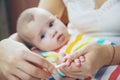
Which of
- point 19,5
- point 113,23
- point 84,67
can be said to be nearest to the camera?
point 84,67

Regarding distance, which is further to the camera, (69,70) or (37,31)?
(37,31)

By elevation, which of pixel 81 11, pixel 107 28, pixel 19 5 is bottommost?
pixel 107 28

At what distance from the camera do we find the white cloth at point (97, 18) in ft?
2.97

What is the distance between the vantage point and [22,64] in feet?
2.37

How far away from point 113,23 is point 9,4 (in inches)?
47.8

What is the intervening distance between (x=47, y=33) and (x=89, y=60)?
0.90ft

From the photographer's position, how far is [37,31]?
0.93m

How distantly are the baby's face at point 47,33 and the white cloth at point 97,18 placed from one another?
0.09m

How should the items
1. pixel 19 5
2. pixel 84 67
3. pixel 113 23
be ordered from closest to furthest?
pixel 84 67 < pixel 113 23 < pixel 19 5

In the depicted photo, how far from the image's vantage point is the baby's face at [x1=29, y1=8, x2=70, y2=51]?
0.91 m

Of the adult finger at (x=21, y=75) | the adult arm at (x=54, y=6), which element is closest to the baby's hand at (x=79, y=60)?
the adult finger at (x=21, y=75)

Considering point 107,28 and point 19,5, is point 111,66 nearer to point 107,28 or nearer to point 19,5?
point 107,28

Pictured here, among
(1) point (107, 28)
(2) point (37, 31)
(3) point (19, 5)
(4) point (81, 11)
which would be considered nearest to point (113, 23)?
(1) point (107, 28)

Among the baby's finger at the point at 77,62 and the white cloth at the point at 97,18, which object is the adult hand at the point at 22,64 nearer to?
the baby's finger at the point at 77,62
